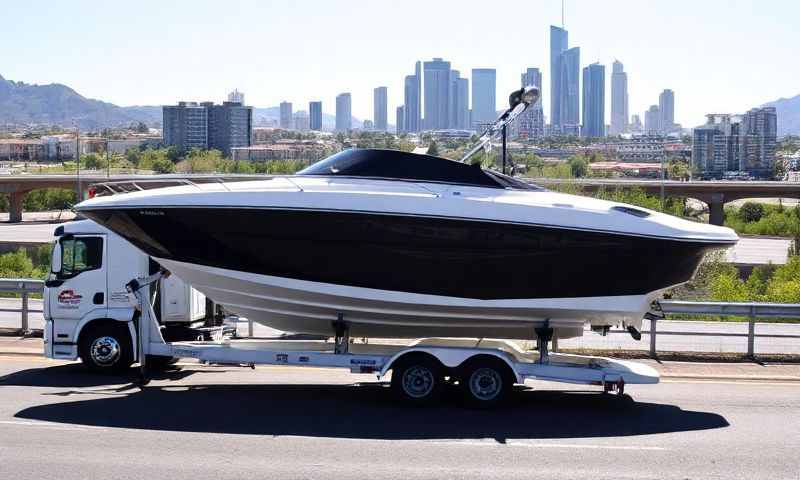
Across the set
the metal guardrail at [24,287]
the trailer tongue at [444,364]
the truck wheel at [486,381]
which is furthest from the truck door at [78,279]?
the truck wheel at [486,381]

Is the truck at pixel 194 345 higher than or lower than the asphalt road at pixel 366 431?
higher

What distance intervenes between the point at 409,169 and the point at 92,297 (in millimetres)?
4514

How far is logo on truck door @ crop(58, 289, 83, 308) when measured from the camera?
547 inches

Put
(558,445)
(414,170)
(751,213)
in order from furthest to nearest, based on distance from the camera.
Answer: (751,213)
(414,170)
(558,445)

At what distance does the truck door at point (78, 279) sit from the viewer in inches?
546

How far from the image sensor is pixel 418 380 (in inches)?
478

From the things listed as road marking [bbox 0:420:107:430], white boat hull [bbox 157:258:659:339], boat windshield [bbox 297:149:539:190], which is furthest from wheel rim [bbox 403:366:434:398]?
road marking [bbox 0:420:107:430]

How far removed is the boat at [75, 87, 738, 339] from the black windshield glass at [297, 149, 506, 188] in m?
0.05

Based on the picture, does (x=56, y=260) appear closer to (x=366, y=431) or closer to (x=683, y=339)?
(x=366, y=431)

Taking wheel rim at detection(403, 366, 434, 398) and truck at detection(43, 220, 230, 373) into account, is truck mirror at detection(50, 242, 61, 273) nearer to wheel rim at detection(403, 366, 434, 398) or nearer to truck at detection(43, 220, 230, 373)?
truck at detection(43, 220, 230, 373)

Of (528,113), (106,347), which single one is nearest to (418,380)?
(106,347)

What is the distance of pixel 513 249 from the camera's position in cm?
1229

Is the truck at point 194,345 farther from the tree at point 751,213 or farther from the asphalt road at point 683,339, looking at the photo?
the tree at point 751,213

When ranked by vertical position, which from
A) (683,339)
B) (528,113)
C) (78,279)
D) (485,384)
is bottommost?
(683,339)
